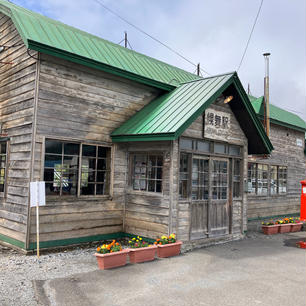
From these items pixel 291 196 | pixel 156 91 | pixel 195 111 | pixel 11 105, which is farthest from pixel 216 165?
pixel 291 196

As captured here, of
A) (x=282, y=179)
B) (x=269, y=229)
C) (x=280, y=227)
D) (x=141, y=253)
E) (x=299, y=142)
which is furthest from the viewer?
(x=299, y=142)

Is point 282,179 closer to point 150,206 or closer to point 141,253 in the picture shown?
point 150,206

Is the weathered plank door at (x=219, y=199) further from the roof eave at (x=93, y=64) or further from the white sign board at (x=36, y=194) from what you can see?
the white sign board at (x=36, y=194)

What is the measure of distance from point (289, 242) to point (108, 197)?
18.7ft

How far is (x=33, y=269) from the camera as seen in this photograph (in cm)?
631

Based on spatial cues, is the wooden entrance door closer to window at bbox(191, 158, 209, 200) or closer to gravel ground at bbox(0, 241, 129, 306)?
window at bbox(191, 158, 209, 200)

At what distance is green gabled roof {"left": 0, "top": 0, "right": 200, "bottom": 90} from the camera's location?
7551 mm

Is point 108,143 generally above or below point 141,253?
above

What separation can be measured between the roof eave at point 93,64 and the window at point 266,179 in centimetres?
615

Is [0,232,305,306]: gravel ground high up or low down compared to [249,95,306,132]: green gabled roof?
down

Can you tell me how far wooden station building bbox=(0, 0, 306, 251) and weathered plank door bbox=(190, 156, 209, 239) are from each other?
30 mm

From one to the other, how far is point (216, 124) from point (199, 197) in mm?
2138

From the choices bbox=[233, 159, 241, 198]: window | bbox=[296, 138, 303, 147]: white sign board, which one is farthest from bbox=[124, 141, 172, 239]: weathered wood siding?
bbox=[296, 138, 303, 147]: white sign board

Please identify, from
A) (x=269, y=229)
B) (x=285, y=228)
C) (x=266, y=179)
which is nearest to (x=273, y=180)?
(x=266, y=179)
